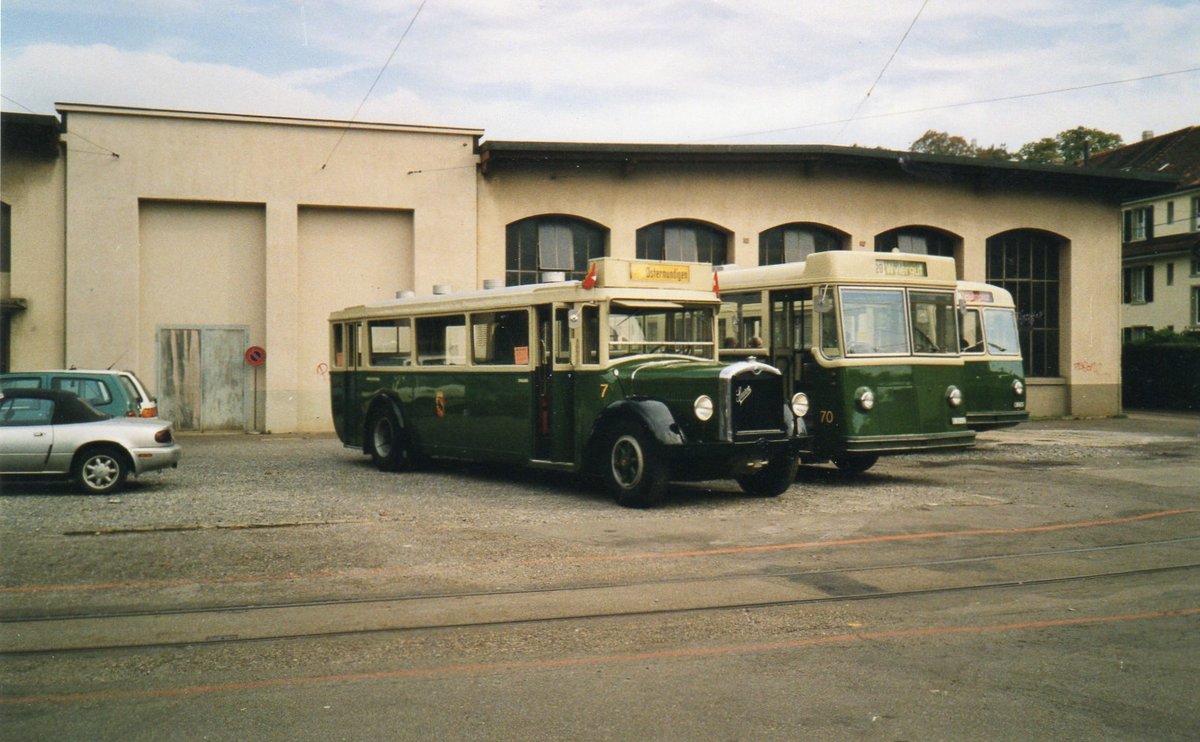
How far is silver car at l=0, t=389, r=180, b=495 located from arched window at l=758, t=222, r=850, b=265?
18018 mm

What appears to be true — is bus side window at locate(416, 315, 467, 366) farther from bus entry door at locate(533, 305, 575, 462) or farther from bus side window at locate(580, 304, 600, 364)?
bus side window at locate(580, 304, 600, 364)

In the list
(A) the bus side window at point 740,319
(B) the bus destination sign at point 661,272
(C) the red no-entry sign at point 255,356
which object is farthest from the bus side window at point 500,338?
(C) the red no-entry sign at point 255,356

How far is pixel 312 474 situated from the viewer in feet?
52.7

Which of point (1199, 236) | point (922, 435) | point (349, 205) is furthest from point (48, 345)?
point (1199, 236)

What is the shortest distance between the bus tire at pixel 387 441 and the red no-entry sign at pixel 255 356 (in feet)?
28.9

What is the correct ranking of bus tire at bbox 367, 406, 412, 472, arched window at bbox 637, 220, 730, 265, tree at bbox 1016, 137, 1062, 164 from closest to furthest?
bus tire at bbox 367, 406, 412, 472 < arched window at bbox 637, 220, 730, 265 < tree at bbox 1016, 137, 1062, 164

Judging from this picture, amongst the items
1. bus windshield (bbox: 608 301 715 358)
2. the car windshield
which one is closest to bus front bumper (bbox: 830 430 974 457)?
bus windshield (bbox: 608 301 715 358)

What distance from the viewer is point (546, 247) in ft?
88.1

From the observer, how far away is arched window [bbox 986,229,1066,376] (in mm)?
30844

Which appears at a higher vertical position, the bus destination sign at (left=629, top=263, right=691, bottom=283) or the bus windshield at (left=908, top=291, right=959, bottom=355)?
the bus destination sign at (left=629, top=263, right=691, bottom=283)

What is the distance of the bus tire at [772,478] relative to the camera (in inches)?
526

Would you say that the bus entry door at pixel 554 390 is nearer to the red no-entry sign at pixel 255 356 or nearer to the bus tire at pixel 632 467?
the bus tire at pixel 632 467

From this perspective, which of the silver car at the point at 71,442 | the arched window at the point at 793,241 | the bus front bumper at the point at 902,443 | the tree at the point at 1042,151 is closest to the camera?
the silver car at the point at 71,442

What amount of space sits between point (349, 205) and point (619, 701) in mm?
21763
